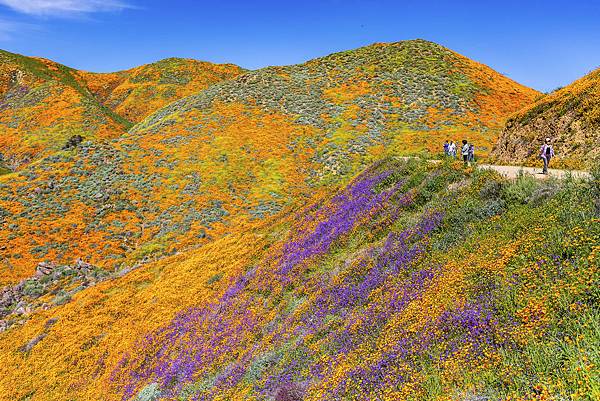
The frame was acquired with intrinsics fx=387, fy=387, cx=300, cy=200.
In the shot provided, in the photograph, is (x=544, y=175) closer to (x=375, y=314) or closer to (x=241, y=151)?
(x=375, y=314)

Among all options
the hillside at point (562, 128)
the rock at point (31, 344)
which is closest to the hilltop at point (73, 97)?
the rock at point (31, 344)

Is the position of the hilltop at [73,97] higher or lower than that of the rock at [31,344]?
higher

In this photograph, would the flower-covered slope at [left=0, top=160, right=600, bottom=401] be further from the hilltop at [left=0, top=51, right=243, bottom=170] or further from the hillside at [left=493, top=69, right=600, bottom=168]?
the hilltop at [left=0, top=51, right=243, bottom=170]

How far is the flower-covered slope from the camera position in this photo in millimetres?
6637

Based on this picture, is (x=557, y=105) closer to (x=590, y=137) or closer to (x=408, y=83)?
(x=590, y=137)

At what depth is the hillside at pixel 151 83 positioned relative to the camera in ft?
333

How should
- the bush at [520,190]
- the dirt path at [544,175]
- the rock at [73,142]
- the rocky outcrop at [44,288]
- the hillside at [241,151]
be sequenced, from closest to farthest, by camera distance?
the bush at [520,190], the dirt path at [544,175], the rocky outcrop at [44,288], the hillside at [241,151], the rock at [73,142]

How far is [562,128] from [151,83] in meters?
109

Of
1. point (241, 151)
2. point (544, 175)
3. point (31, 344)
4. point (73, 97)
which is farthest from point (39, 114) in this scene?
point (544, 175)

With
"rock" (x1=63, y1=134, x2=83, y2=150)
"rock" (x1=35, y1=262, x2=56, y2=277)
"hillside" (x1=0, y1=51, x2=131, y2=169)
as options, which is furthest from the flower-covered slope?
"hillside" (x1=0, y1=51, x2=131, y2=169)

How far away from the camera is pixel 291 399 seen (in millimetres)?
9008

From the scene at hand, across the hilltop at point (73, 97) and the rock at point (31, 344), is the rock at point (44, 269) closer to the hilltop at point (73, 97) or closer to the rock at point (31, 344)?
the rock at point (31, 344)

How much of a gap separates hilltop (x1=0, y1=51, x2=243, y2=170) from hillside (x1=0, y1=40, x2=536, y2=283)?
1428cm

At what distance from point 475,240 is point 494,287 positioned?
255 centimetres
